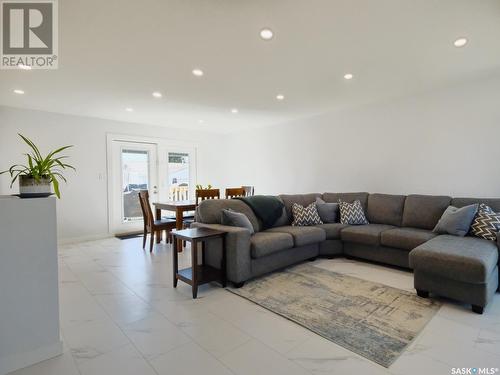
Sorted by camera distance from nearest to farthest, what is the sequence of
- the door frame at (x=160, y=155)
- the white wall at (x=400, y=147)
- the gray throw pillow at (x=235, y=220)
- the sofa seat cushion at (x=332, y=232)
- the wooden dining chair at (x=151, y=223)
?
the gray throw pillow at (x=235, y=220), the white wall at (x=400, y=147), the sofa seat cushion at (x=332, y=232), the wooden dining chair at (x=151, y=223), the door frame at (x=160, y=155)

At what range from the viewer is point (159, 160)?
6.23m

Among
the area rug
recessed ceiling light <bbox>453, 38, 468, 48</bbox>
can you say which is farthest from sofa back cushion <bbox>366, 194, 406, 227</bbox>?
recessed ceiling light <bbox>453, 38, 468, 48</bbox>

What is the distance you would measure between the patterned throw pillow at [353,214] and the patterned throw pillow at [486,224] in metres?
1.32

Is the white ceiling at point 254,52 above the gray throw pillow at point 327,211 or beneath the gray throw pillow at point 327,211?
above

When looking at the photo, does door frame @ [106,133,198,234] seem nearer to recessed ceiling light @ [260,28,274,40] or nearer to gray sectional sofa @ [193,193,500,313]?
gray sectional sofa @ [193,193,500,313]

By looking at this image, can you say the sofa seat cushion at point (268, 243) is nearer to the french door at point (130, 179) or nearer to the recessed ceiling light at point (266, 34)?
the recessed ceiling light at point (266, 34)

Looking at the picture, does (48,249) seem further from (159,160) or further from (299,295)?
(159,160)

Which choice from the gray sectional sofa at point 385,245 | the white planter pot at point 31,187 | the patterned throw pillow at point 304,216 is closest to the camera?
the white planter pot at point 31,187

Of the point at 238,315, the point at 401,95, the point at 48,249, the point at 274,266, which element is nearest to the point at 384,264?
the point at 274,266

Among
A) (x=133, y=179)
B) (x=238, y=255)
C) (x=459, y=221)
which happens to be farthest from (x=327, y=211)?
(x=133, y=179)

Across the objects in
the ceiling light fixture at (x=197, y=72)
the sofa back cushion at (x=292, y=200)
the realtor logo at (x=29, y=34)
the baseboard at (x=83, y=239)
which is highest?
the ceiling light fixture at (x=197, y=72)

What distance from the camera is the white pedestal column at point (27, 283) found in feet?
5.31

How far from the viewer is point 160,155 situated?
625 cm

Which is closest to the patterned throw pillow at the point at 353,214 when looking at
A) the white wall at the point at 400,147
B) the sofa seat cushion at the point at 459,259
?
the white wall at the point at 400,147
